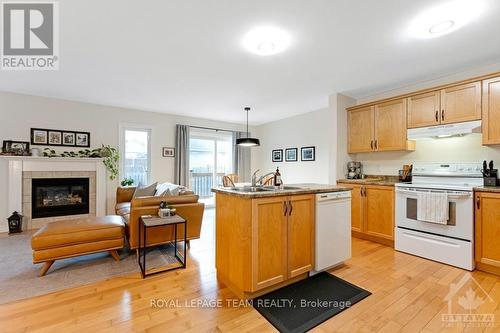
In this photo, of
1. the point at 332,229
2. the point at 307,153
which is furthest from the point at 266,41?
the point at 307,153

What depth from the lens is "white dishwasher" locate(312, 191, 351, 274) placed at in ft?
7.90

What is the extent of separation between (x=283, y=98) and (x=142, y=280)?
3.78 m

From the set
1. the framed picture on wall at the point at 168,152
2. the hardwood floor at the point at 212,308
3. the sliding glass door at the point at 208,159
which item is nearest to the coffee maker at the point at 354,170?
the hardwood floor at the point at 212,308

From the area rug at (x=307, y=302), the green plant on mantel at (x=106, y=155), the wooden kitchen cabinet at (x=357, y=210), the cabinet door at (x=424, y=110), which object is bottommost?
the area rug at (x=307, y=302)

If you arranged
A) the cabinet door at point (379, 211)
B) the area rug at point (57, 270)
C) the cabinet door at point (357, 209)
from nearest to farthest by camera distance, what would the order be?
the area rug at point (57, 270)
the cabinet door at point (379, 211)
the cabinet door at point (357, 209)

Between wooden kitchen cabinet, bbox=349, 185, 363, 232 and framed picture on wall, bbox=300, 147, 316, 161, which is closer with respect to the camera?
wooden kitchen cabinet, bbox=349, 185, 363, 232

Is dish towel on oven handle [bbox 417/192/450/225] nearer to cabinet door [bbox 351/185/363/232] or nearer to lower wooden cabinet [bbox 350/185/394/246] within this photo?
lower wooden cabinet [bbox 350/185/394/246]

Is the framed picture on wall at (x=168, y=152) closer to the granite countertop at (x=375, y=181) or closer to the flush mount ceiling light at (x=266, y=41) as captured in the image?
the flush mount ceiling light at (x=266, y=41)

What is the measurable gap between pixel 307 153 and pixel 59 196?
5.44m

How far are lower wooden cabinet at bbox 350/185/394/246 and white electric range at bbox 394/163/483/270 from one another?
12cm

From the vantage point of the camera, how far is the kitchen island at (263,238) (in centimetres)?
200

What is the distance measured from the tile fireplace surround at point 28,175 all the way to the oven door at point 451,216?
5.51m

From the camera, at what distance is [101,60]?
9.49 ft

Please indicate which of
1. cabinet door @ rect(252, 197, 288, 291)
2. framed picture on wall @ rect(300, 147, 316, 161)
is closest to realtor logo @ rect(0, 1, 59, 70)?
cabinet door @ rect(252, 197, 288, 291)
